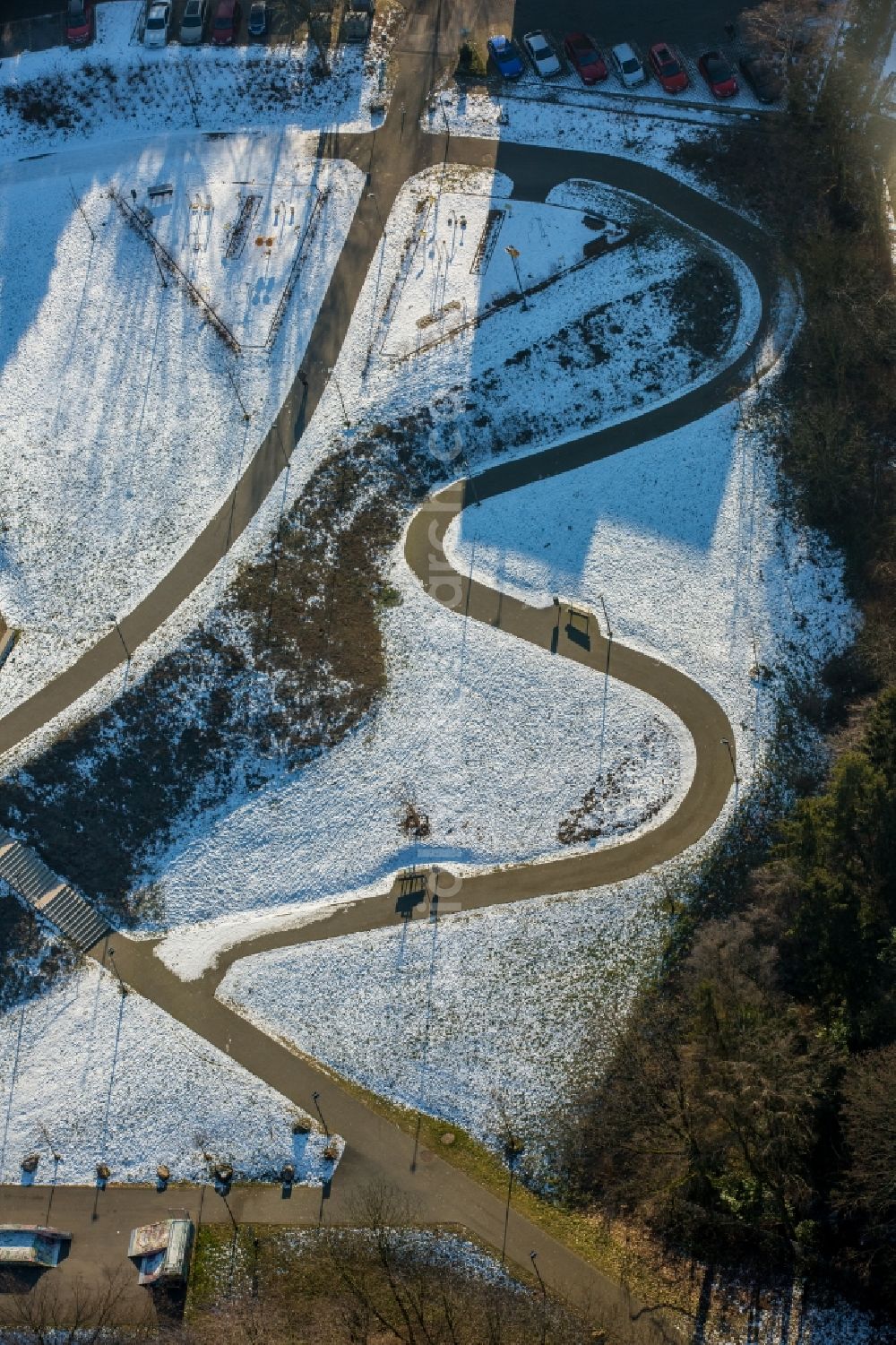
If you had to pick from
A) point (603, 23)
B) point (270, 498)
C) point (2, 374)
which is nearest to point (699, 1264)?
point (270, 498)

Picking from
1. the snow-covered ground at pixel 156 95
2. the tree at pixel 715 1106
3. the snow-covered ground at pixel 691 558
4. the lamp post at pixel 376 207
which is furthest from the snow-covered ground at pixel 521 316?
the tree at pixel 715 1106

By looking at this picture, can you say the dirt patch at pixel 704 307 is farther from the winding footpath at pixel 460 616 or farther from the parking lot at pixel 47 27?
the parking lot at pixel 47 27

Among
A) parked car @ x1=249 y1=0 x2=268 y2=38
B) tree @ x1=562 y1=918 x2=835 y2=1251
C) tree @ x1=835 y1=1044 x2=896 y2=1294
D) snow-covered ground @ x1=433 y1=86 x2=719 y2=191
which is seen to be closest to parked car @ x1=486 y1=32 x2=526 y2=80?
snow-covered ground @ x1=433 y1=86 x2=719 y2=191

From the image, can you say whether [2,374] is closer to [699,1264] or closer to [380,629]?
[380,629]

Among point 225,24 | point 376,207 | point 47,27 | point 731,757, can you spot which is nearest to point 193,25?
point 225,24

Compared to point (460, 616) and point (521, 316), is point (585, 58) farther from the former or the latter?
point (460, 616)
